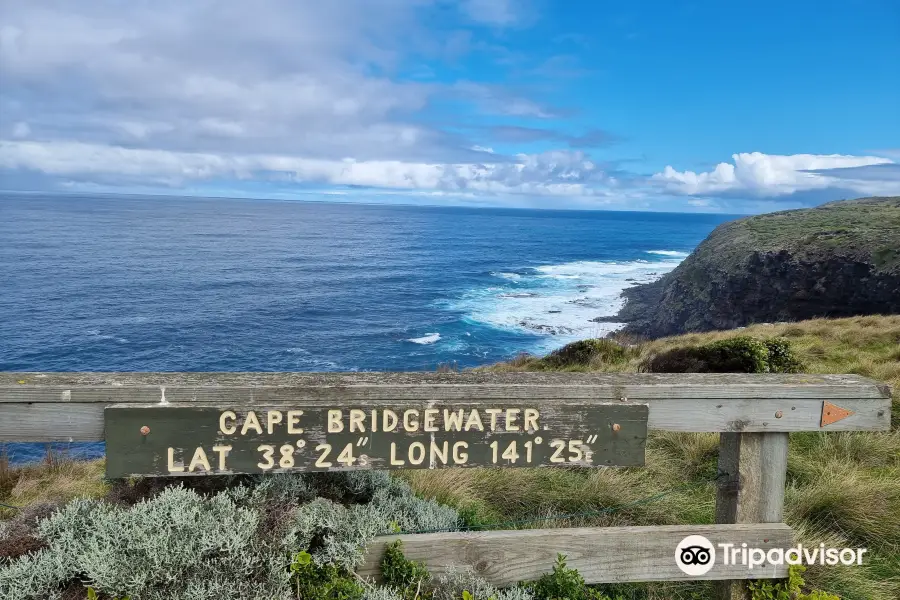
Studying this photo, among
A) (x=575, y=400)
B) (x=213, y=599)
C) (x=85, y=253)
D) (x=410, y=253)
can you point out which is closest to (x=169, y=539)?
(x=213, y=599)

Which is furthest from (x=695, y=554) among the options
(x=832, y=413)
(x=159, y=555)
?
(x=159, y=555)

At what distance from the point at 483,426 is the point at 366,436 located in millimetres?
517

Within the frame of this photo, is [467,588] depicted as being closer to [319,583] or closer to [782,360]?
[319,583]

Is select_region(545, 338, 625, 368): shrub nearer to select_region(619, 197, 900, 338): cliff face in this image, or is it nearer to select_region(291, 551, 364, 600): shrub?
select_region(291, 551, 364, 600): shrub

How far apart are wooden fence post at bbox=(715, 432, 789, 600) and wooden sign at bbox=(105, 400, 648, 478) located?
52cm

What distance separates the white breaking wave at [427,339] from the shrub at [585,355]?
2028cm

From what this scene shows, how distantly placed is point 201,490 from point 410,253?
83423 mm

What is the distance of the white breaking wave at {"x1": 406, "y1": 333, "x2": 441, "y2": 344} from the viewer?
112 ft

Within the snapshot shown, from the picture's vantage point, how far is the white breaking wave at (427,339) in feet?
112

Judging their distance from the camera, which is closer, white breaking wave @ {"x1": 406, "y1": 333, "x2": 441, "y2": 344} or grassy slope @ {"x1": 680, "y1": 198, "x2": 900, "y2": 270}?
grassy slope @ {"x1": 680, "y1": 198, "x2": 900, "y2": 270}

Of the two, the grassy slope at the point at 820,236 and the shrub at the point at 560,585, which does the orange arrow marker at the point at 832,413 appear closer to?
the shrub at the point at 560,585

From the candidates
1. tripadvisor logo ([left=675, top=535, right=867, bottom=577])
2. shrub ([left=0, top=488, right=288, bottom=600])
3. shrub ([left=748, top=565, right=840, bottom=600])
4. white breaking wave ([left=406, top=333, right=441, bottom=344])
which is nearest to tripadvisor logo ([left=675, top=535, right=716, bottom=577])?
tripadvisor logo ([left=675, top=535, right=867, bottom=577])

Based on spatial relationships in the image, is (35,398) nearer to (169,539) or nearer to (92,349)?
(169,539)

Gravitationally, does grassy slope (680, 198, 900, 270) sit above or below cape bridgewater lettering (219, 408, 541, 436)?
above
